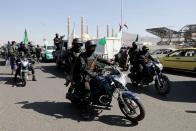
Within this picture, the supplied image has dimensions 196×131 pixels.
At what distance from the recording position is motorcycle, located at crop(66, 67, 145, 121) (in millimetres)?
6375

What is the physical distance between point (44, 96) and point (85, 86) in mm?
2862

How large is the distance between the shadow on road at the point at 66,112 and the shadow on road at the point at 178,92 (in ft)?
9.16

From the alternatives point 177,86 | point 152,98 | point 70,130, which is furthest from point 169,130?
point 177,86

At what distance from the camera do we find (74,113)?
23.7 feet

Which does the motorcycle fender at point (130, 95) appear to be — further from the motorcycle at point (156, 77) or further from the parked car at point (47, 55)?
the parked car at point (47, 55)

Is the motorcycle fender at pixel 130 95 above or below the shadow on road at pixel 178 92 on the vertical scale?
above

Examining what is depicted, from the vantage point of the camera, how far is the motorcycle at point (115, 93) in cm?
638

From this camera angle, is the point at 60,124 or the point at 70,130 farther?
the point at 60,124

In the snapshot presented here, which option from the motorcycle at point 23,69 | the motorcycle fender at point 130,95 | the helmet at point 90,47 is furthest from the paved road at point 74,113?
the helmet at point 90,47

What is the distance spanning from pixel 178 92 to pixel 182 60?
5918 millimetres

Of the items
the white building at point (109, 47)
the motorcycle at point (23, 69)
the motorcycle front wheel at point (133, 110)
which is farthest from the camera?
the white building at point (109, 47)

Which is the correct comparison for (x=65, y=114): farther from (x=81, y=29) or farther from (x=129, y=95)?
(x=81, y=29)

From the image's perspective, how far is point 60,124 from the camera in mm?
A: 6312

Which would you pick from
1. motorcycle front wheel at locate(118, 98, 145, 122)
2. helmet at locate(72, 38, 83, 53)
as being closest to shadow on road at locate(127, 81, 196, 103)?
helmet at locate(72, 38, 83, 53)
